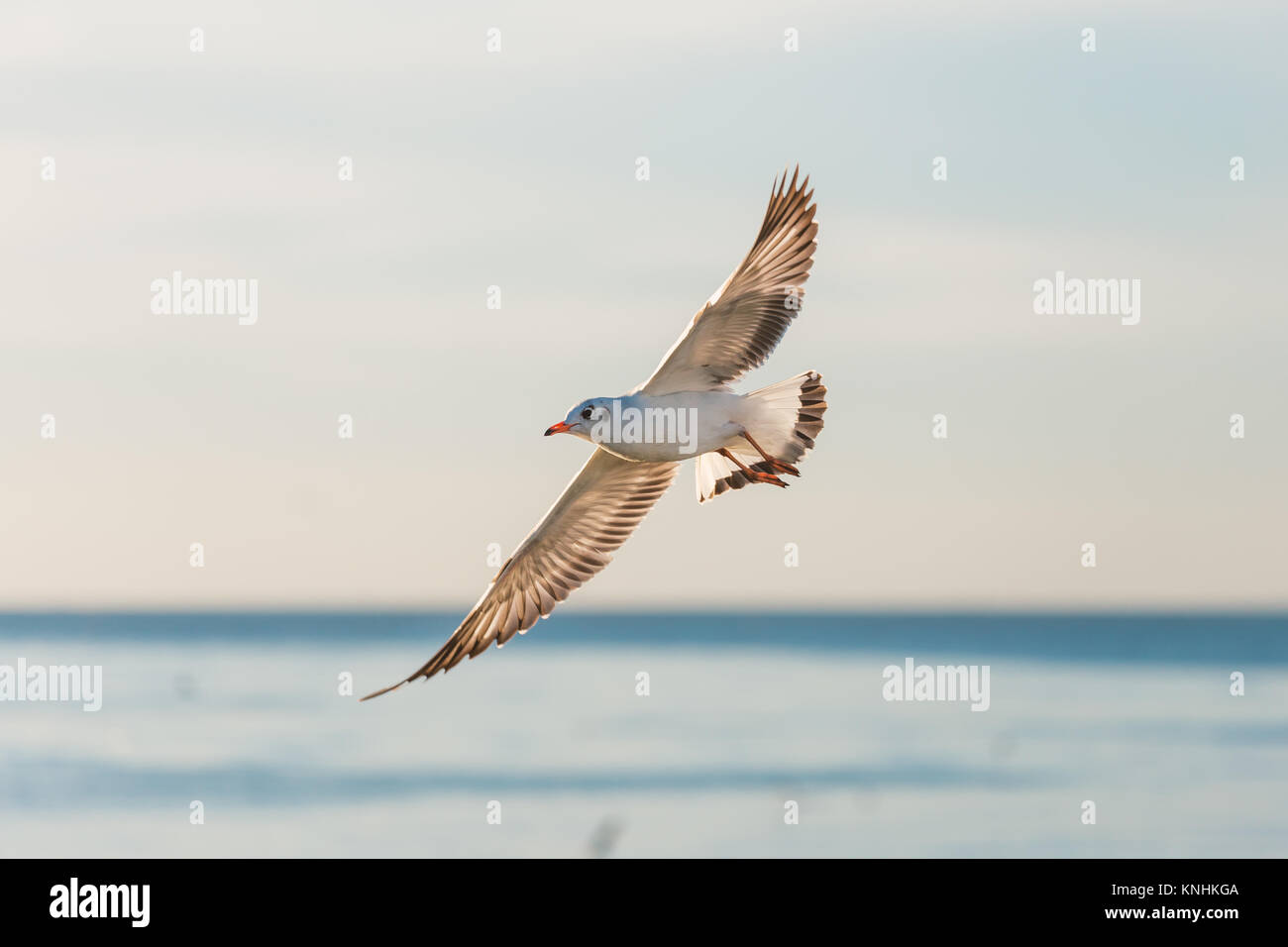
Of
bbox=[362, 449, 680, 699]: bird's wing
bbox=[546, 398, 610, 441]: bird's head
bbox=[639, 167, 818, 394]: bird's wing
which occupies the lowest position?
bbox=[362, 449, 680, 699]: bird's wing

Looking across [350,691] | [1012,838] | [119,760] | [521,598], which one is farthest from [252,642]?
[521,598]

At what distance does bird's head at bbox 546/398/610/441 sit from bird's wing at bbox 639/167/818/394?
368 millimetres

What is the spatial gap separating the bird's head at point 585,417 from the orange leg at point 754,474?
0.81 m

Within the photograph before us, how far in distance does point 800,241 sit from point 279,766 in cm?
1677

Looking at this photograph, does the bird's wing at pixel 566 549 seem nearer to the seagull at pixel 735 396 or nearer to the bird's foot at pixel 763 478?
the seagull at pixel 735 396

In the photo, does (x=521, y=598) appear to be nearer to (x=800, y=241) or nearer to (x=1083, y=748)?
(x=800, y=241)

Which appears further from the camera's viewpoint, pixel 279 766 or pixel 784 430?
pixel 279 766

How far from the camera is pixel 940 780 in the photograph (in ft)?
78.2

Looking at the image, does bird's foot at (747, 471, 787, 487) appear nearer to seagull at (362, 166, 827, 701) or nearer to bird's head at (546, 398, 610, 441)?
seagull at (362, 166, 827, 701)

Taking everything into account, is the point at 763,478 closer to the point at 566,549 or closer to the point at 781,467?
the point at 781,467

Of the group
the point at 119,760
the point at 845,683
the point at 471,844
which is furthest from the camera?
the point at 845,683

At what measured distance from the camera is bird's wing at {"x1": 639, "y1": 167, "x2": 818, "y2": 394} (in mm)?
10164

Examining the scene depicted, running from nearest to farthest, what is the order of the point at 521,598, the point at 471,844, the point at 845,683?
1. the point at 521,598
2. the point at 471,844
3. the point at 845,683

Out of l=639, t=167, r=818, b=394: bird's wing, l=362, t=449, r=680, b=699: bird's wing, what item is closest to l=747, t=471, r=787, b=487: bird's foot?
l=639, t=167, r=818, b=394: bird's wing
